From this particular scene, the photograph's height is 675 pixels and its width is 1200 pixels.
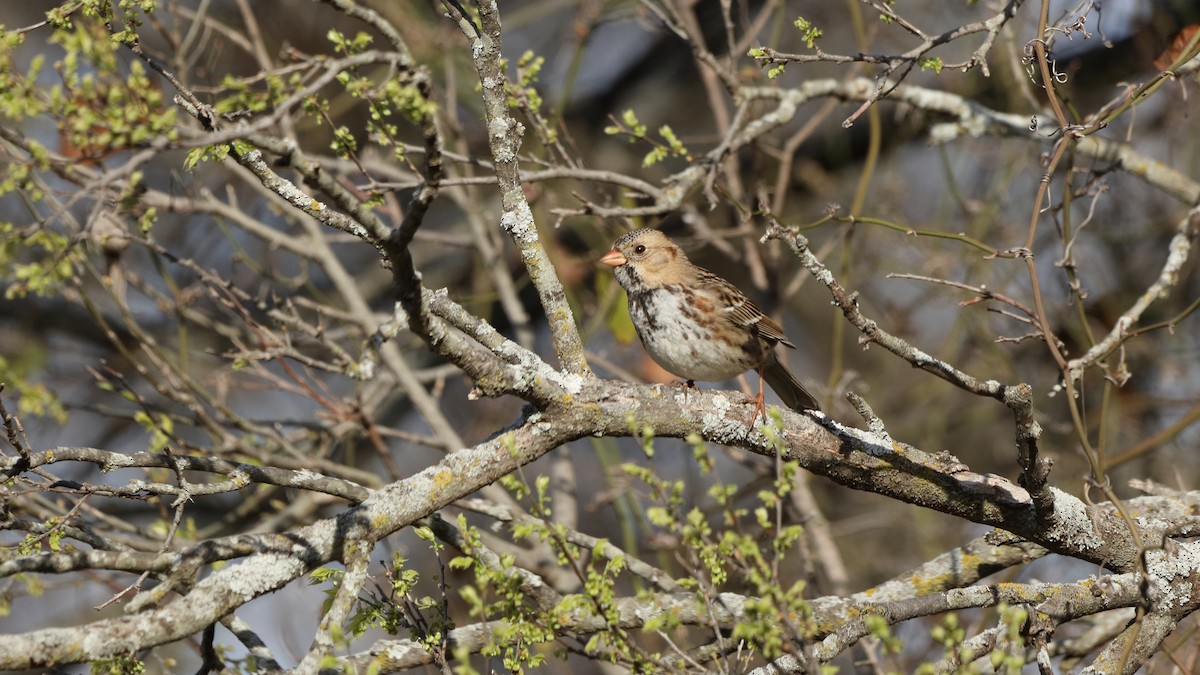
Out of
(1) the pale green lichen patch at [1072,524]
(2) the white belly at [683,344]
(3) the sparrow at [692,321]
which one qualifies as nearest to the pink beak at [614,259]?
(3) the sparrow at [692,321]

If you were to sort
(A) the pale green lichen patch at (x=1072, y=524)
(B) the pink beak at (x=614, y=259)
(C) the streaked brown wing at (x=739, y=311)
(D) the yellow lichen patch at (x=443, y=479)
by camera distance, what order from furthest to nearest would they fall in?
(B) the pink beak at (x=614, y=259) → (C) the streaked brown wing at (x=739, y=311) → (A) the pale green lichen patch at (x=1072, y=524) → (D) the yellow lichen patch at (x=443, y=479)

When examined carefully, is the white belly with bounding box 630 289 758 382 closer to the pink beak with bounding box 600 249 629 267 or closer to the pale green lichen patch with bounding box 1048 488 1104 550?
the pink beak with bounding box 600 249 629 267

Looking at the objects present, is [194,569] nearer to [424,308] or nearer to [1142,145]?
[424,308]

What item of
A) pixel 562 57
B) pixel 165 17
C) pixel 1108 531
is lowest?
pixel 1108 531

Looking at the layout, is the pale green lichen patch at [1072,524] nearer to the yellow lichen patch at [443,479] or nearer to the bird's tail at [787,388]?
the bird's tail at [787,388]

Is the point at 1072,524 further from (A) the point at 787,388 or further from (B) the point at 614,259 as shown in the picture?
(B) the point at 614,259

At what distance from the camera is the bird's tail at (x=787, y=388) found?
4.39m

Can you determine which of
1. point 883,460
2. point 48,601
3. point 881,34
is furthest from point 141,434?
point 883,460

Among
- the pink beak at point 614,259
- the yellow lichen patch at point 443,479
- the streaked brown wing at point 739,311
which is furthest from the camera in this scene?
the pink beak at point 614,259

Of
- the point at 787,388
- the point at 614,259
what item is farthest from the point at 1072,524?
the point at 614,259

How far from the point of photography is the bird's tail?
173 inches

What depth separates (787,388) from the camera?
14.6 feet

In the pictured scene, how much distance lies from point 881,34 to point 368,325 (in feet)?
12.1

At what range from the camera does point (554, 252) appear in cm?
564
